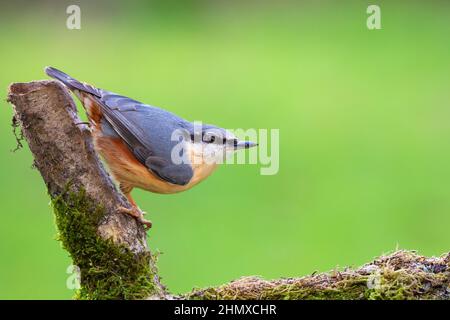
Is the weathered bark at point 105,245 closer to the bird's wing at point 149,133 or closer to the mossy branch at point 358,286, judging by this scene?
the mossy branch at point 358,286

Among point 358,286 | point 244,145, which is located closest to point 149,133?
point 244,145

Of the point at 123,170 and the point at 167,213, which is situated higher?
the point at 123,170

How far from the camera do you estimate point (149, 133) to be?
15.3ft

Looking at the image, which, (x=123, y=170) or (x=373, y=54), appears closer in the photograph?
(x=123, y=170)

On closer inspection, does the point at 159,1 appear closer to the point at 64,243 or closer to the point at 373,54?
the point at 373,54

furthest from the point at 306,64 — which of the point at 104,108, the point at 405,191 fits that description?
the point at 104,108

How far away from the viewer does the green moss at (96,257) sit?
402cm

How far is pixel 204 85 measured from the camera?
15.8 metres

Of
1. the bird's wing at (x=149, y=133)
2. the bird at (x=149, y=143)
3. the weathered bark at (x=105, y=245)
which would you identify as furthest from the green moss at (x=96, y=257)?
the bird's wing at (x=149, y=133)

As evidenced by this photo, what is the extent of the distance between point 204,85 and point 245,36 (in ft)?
11.1

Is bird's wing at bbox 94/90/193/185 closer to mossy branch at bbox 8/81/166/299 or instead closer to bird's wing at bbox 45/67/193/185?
bird's wing at bbox 45/67/193/185

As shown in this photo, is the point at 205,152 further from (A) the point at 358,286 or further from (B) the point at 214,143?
(A) the point at 358,286

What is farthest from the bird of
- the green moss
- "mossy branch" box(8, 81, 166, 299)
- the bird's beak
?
the green moss

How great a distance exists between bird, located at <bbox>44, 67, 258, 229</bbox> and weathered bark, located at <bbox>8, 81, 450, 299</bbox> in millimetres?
323
